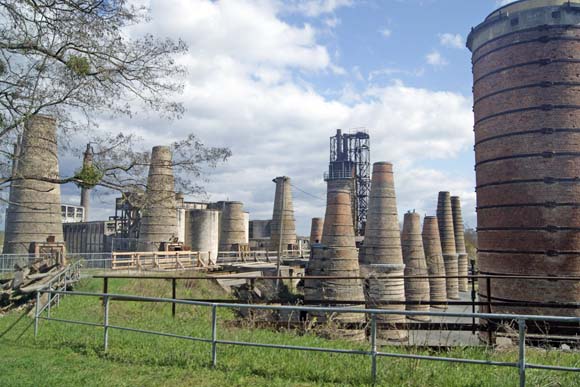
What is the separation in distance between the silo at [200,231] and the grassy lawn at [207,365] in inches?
864

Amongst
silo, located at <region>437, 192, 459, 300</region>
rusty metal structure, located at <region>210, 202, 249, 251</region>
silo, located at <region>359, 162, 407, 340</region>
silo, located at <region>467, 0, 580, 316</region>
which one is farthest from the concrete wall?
silo, located at <region>467, 0, 580, 316</region>

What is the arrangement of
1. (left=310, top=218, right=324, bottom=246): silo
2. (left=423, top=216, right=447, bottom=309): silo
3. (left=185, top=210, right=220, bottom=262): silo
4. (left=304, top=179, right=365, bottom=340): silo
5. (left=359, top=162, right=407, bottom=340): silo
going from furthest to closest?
(left=310, top=218, right=324, bottom=246): silo
(left=185, top=210, right=220, bottom=262): silo
(left=423, top=216, right=447, bottom=309): silo
(left=359, top=162, right=407, bottom=340): silo
(left=304, top=179, right=365, bottom=340): silo

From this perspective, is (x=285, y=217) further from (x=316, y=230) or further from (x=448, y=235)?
(x=448, y=235)

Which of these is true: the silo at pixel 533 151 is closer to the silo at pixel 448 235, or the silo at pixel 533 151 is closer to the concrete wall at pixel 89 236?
the silo at pixel 448 235

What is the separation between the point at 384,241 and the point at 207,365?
1558 cm

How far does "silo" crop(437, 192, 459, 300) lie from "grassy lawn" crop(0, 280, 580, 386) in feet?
84.7

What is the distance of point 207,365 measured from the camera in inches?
203

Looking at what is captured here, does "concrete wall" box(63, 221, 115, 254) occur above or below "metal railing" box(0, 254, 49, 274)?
above

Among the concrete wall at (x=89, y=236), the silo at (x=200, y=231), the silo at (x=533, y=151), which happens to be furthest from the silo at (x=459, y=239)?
the concrete wall at (x=89, y=236)

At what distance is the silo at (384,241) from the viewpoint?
19312 mm

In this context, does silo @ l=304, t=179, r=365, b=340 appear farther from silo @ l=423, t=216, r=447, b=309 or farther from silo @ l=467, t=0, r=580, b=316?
silo @ l=423, t=216, r=447, b=309

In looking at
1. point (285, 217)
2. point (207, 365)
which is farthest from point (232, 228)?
point (207, 365)

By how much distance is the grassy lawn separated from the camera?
177 inches

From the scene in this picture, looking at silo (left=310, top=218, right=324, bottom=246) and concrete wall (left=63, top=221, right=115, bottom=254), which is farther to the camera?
concrete wall (left=63, top=221, right=115, bottom=254)
